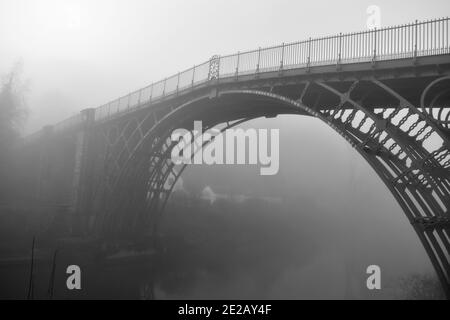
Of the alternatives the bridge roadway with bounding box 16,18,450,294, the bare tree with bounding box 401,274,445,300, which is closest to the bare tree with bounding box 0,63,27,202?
the bridge roadway with bounding box 16,18,450,294

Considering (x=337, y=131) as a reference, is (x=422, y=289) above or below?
below

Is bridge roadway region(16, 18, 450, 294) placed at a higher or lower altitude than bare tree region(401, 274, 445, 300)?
higher

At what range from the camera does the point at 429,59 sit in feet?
37.6

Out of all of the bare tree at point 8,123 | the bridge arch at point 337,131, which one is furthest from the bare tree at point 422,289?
the bare tree at point 8,123

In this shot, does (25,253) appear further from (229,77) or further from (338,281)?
(338,281)

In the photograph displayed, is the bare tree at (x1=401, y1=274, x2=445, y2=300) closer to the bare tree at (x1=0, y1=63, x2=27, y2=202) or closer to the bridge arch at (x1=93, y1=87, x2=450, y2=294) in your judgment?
the bridge arch at (x1=93, y1=87, x2=450, y2=294)

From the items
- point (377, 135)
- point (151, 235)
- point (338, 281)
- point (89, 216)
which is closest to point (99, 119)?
point (89, 216)

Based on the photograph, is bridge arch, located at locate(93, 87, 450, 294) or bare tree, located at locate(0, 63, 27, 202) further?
bare tree, located at locate(0, 63, 27, 202)

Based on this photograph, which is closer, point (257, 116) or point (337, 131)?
point (337, 131)

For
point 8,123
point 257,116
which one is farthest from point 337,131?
point 8,123

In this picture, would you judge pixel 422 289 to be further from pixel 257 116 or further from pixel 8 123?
pixel 8 123

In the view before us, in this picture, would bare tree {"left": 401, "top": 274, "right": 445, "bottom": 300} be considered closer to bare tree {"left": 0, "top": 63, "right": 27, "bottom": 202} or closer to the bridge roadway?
the bridge roadway

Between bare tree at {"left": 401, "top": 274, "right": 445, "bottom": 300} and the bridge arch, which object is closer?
the bridge arch
